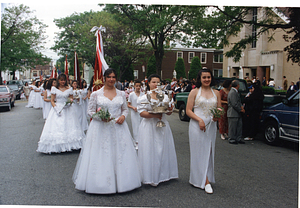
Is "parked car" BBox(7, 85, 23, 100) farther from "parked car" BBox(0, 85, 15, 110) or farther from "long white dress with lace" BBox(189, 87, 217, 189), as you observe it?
"long white dress with lace" BBox(189, 87, 217, 189)

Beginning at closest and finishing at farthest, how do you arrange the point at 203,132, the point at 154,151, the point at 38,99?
the point at 203,132
the point at 154,151
the point at 38,99

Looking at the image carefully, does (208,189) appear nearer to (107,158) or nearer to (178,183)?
(178,183)

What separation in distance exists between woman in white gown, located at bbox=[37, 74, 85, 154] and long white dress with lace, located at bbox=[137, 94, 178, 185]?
3036mm

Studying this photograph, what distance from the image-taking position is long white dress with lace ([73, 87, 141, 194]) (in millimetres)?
4410

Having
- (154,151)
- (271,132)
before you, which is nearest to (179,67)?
(271,132)

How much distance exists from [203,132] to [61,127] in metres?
4.24

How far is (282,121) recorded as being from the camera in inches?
319

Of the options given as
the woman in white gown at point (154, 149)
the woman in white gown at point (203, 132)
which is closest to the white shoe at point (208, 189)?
the woman in white gown at point (203, 132)

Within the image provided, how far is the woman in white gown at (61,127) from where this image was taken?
712cm

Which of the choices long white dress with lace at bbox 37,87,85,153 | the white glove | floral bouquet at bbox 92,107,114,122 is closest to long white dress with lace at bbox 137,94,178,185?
floral bouquet at bbox 92,107,114,122

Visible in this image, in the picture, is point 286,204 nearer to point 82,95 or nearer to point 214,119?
point 214,119

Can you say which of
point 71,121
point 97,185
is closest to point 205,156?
point 97,185

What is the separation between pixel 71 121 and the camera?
7625 mm

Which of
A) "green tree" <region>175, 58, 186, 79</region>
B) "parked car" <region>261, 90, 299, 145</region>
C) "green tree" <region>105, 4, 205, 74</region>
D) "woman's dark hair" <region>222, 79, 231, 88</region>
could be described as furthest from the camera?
"green tree" <region>175, 58, 186, 79</region>
